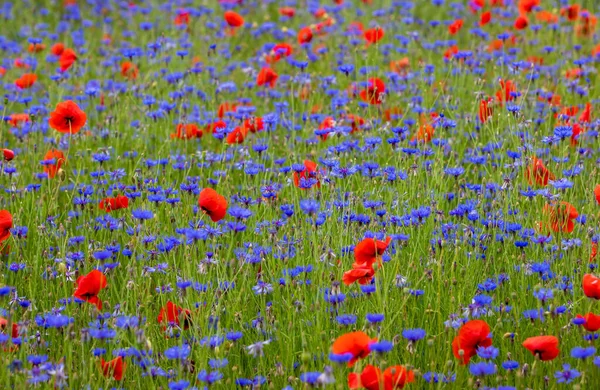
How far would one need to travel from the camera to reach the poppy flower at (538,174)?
134 inches

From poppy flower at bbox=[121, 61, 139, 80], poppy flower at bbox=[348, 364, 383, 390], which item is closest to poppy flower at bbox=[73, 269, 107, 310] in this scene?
poppy flower at bbox=[348, 364, 383, 390]

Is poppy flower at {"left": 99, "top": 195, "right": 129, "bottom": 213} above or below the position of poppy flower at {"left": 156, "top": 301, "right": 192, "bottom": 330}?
above

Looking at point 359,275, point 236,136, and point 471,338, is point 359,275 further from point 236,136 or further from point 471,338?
point 236,136

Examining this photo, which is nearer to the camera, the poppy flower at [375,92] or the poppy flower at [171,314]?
the poppy flower at [171,314]

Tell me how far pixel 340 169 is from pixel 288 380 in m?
1.00

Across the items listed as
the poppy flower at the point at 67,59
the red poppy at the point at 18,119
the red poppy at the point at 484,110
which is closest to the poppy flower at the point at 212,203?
the red poppy at the point at 484,110

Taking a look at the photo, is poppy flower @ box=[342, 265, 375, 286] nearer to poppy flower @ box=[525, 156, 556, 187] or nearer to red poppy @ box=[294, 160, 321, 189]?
red poppy @ box=[294, 160, 321, 189]

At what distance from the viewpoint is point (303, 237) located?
124 inches

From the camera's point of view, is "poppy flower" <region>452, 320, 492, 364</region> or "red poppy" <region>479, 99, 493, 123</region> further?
"red poppy" <region>479, 99, 493, 123</region>

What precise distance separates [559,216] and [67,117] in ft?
6.09

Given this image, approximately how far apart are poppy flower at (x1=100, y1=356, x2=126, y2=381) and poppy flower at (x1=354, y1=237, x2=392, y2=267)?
2.44 feet

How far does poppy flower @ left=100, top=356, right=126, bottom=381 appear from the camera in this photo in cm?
253

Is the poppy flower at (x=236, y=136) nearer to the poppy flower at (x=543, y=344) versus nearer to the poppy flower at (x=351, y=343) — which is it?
the poppy flower at (x=351, y=343)

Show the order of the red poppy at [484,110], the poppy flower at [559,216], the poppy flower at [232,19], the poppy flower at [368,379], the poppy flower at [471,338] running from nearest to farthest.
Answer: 1. the poppy flower at [368,379]
2. the poppy flower at [471,338]
3. the poppy flower at [559,216]
4. the red poppy at [484,110]
5. the poppy flower at [232,19]
